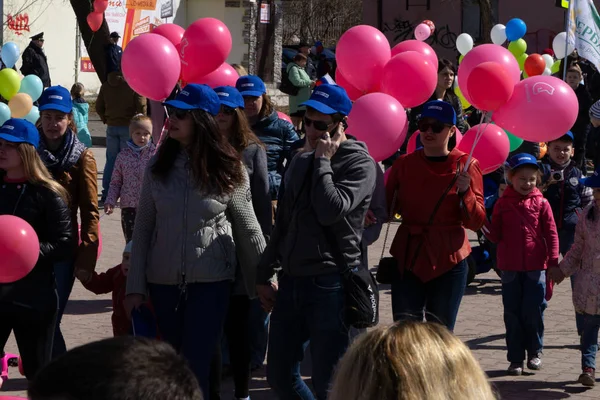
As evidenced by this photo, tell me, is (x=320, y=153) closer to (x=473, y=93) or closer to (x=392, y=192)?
(x=392, y=192)

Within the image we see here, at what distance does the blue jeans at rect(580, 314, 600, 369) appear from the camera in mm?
6781

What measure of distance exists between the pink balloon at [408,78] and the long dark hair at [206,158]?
1947 millimetres

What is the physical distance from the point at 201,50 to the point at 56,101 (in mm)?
1464

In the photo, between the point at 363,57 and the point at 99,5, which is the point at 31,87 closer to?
the point at 363,57

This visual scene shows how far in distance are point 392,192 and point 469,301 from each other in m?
3.79

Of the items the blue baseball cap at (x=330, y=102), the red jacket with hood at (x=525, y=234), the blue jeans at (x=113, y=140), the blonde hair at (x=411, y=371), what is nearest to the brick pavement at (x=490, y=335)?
the red jacket with hood at (x=525, y=234)

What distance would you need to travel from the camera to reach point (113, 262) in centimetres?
1086

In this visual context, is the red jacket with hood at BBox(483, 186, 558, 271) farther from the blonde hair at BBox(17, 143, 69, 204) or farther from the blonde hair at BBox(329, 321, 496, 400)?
the blonde hair at BBox(329, 321, 496, 400)

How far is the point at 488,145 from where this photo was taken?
258 inches

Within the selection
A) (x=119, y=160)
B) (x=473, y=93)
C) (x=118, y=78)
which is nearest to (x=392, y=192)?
(x=473, y=93)

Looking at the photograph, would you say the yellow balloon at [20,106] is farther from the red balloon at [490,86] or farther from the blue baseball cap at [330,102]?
the blue baseball cap at [330,102]

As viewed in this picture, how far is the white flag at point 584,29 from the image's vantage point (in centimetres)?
1024

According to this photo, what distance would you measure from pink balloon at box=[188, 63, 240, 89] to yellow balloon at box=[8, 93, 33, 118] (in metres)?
2.21

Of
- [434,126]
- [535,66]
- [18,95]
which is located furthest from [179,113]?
[535,66]
